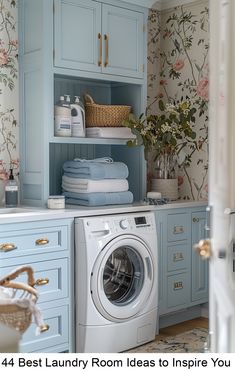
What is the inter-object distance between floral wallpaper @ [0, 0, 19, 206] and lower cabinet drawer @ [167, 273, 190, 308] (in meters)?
1.26

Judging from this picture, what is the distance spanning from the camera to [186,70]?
4.15 m

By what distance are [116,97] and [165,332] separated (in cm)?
174

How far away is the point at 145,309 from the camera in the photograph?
11.0 feet

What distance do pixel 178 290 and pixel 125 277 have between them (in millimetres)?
555

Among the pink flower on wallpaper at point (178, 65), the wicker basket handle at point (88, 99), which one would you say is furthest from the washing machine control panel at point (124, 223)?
the pink flower on wallpaper at point (178, 65)

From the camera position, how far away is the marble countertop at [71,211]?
111 inches

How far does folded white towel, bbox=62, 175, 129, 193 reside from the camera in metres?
3.41

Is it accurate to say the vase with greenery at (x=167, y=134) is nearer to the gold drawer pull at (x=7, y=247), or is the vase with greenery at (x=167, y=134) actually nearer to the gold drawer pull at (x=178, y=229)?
the gold drawer pull at (x=178, y=229)

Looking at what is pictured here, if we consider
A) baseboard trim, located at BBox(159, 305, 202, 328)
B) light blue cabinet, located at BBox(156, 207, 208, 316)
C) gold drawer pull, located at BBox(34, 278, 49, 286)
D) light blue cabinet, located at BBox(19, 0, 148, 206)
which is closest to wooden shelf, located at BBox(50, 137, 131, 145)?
light blue cabinet, located at BBox(19, 0, 148, 206)

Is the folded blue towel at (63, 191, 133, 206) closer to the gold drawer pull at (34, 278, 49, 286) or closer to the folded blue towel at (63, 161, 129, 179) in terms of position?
the folded blue towel at (63, 161, 129, 179)

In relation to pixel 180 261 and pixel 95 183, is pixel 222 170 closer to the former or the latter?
pixel 95 183

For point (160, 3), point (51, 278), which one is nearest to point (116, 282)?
point (51, 278)

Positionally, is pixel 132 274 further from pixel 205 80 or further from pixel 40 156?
pixel 205 80
